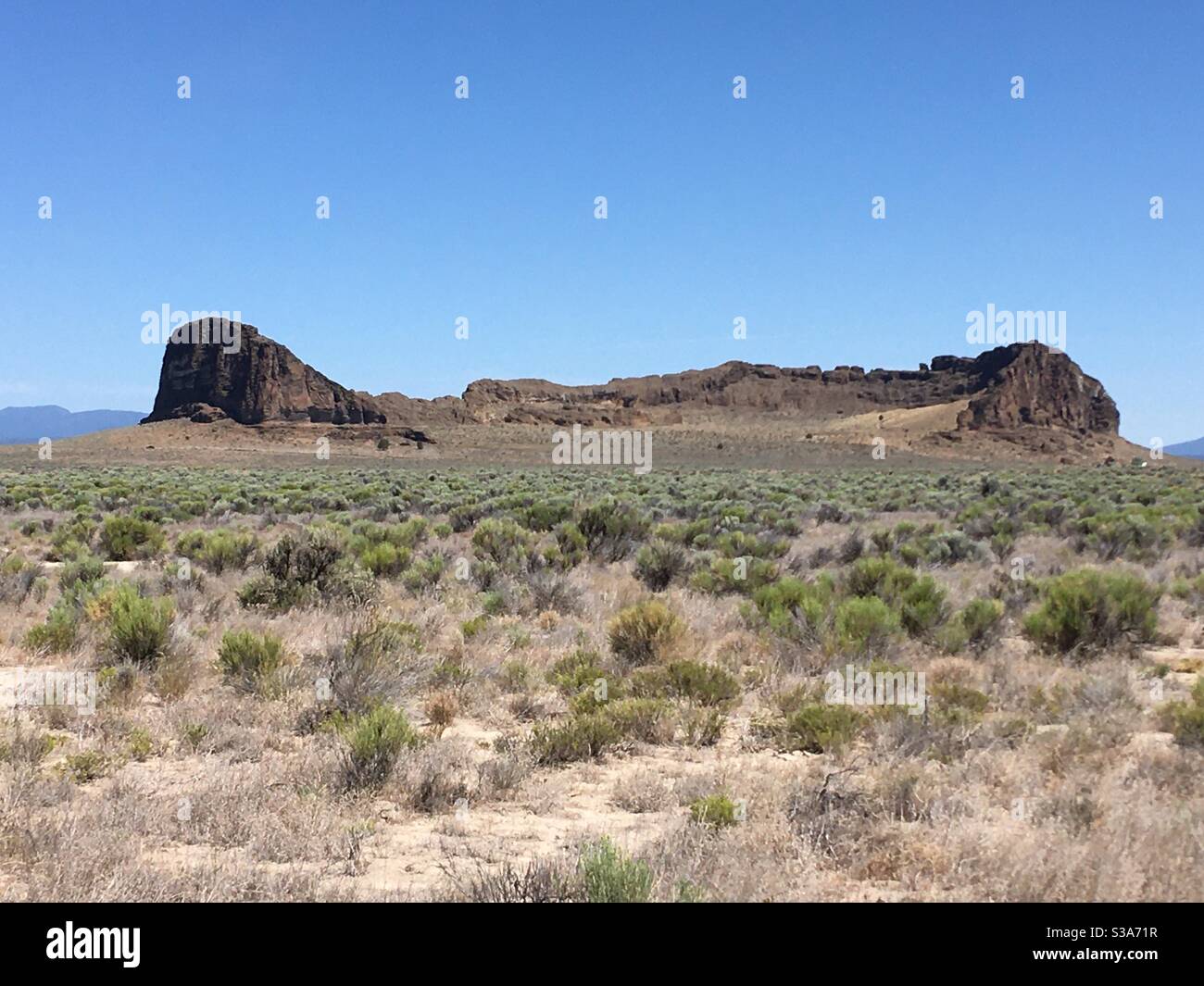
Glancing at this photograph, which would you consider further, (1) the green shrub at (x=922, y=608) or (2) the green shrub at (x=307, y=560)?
(2) the green shrub at (x=307, y=560)

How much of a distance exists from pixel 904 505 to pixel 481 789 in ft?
68.9

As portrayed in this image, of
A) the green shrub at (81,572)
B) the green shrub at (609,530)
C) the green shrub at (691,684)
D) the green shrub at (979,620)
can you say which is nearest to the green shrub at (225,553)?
the green shrub at (81,572)

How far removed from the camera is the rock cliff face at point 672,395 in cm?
10369

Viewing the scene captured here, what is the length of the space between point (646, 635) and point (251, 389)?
367 feet

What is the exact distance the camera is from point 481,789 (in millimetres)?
4895

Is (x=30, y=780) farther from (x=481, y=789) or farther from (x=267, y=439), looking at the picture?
(x=267, y=439)

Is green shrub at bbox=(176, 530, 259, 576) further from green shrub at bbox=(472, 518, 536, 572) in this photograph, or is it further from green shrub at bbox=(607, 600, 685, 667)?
green shrub at bbox=(607, 600, 685, 667)

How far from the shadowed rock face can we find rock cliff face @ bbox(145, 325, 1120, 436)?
0.52 ft

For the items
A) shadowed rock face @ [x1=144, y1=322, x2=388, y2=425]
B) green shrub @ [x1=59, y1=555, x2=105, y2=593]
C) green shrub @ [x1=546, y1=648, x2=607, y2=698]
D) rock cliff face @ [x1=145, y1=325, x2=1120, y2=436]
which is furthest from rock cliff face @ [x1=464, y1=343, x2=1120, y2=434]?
green shrub @ [x1=546, y1=648, x2=607, y2=698]

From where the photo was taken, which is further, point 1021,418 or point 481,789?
point 1021,418

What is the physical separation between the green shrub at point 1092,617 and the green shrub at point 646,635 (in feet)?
11.0

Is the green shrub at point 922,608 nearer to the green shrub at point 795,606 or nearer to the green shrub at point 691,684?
the green shrub at point 795,606

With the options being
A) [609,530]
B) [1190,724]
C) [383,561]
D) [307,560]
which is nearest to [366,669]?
[307,560]
